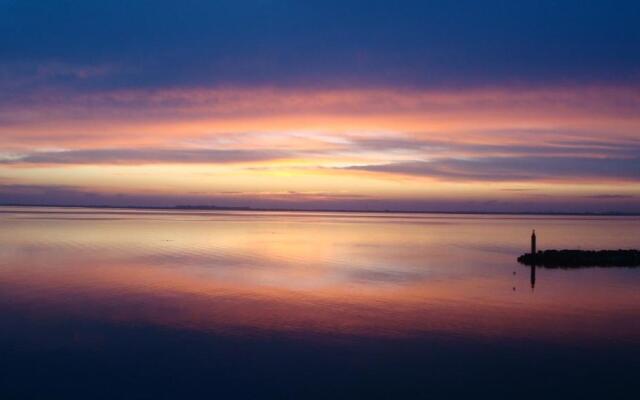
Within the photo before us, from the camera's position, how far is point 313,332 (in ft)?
49.0

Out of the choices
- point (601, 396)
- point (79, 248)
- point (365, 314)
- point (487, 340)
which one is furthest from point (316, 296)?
point (79, 248)

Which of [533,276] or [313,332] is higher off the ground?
[533,276]

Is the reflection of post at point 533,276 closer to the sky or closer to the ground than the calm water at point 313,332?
closer to the sky

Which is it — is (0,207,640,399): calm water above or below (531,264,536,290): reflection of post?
below

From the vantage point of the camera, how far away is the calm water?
1109 cm

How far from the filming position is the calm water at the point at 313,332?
1109 centimetres

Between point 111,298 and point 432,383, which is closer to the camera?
point 432,383

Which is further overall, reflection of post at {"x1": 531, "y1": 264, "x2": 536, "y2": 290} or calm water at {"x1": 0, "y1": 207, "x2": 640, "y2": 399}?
reflection of post at {"x1": 531, "y1": 264, "x2": 536, "y2": 290}

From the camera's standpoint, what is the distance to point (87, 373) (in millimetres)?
11492

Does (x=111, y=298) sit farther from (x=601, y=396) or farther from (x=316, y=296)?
(x=601, y=396)

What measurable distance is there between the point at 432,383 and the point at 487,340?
3.50 meters

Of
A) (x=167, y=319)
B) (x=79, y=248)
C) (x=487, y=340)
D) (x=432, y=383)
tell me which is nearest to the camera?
(x=432, y=383)

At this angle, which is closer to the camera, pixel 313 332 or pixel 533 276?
pixel 313 332

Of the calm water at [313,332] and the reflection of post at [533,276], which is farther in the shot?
the reflection of post at [533,276]
